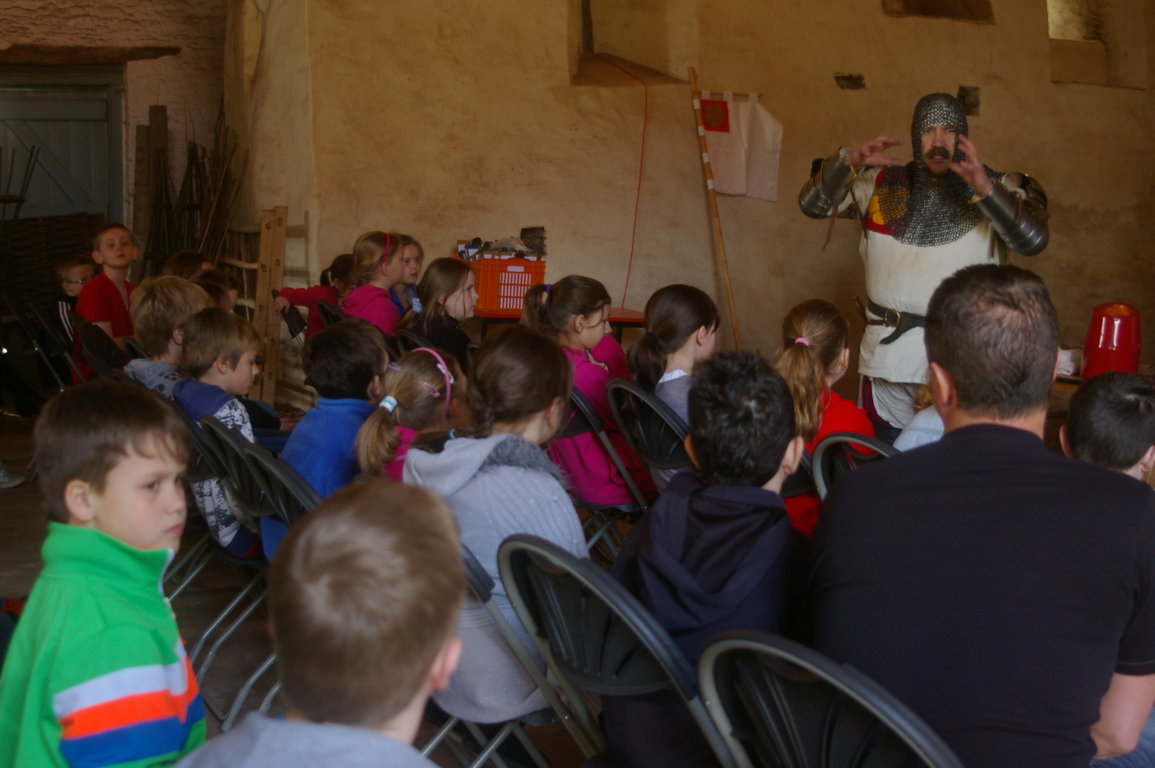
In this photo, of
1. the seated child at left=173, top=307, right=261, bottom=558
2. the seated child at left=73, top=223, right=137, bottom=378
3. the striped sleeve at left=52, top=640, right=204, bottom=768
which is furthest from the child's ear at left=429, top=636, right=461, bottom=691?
the seated child at left=73, top=223, right=137, bottom=378

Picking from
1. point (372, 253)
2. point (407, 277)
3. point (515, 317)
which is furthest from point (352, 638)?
point (515, 317)

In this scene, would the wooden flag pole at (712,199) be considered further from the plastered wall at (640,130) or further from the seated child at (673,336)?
the seated child at (673,336)

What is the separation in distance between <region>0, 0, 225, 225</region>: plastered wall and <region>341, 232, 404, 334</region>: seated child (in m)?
4.20

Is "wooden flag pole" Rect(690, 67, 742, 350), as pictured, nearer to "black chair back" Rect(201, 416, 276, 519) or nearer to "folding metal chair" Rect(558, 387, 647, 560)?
"folding metal chair" Rect(558, 387, 647, 560)

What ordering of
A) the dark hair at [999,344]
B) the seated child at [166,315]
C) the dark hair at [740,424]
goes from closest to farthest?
the dark hair at [999,344]
the dark hair at [740,424]
the seated child at [166,315]

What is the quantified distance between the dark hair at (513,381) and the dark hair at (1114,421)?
0.94 metres

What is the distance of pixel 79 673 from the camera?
4.20ft

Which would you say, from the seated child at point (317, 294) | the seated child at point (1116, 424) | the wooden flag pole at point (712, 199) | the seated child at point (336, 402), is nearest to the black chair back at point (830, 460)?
the seated child at point (1116, 424)

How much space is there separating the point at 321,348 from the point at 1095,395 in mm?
1647

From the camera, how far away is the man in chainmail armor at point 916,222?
11.0 feet

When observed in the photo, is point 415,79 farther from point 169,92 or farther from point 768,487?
point 768,487

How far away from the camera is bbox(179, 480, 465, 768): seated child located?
94 centimetres

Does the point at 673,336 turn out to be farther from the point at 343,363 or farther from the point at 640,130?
the point at 640,130

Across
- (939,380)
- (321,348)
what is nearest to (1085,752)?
(939,380)
